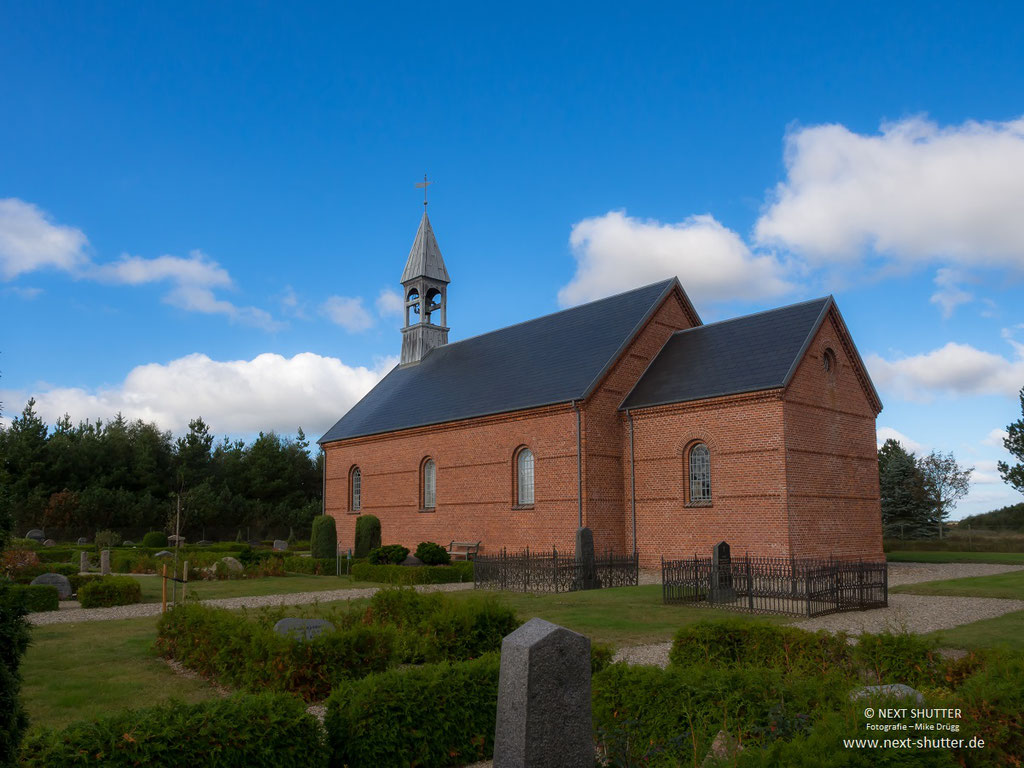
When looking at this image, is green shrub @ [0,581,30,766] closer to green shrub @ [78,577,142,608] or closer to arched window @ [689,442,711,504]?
green shrub @ [78,577,142,608]

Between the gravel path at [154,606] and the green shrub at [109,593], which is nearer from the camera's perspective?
the gravel path at [154,606]

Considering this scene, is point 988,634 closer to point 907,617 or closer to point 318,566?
point 907,617

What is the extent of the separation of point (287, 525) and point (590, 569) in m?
37.0

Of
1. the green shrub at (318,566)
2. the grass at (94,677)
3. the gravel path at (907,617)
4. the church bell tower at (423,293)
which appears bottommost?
the green shrub at (318,566)

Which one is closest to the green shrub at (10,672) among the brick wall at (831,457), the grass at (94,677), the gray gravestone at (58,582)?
the grass at (94,677)

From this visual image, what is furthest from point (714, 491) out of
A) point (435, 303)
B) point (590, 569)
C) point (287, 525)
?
point (287, 525)

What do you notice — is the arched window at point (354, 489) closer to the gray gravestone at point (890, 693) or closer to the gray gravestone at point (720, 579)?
the gray gravestone at point (720, 579)

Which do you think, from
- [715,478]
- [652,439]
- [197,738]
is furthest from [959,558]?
[197,738]

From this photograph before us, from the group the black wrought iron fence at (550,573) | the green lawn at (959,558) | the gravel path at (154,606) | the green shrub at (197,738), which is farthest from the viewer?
the green lawn at (959,558)

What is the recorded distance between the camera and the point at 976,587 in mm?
17594

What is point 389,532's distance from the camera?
30922 millimetres

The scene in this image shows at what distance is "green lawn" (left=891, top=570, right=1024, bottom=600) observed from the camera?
54.2ft

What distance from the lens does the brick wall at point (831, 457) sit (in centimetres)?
2067

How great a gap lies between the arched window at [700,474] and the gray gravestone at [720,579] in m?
6.10
